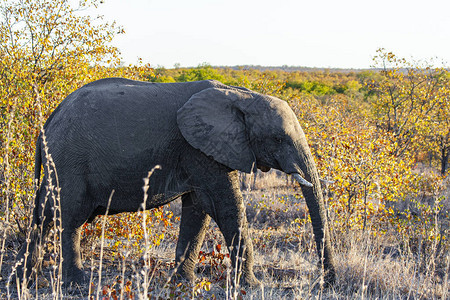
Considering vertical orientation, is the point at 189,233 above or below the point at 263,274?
above

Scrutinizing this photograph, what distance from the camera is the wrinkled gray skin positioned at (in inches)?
197

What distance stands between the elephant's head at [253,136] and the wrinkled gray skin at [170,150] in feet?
0.04

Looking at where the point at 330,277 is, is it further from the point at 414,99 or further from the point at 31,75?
the point at 414,99

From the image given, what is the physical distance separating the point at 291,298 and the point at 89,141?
2.78 metres

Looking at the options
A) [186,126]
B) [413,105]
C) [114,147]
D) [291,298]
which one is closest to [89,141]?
Result: [114,147]

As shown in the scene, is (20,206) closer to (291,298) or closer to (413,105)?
(291,298)

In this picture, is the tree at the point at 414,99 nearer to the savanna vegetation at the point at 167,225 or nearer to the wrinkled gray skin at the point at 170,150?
the savanna vegetation at the point at 167,225

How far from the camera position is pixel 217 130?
505 centimetres

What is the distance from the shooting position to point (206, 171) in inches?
201

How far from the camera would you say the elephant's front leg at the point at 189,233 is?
5746mm

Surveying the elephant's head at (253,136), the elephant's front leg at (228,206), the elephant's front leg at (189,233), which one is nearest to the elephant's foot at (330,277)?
the elephant's head at (253,136)

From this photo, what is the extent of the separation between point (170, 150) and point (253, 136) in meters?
0.93

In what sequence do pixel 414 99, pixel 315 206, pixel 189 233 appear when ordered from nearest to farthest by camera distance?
pixel 315 206
pixel 189 233
pixel 414 99

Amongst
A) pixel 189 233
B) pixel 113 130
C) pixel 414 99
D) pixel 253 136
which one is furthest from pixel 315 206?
pixel 414 99
